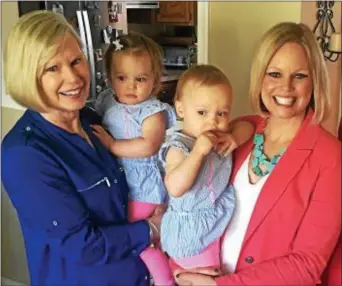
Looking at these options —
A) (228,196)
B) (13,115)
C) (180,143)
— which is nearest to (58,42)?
(180,143)

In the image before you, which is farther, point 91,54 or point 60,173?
point 91,54

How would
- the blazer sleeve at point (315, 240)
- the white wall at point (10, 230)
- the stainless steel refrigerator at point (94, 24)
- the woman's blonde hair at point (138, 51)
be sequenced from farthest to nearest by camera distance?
the white wall at point (10, 230)
the stainless steel refrigerator at point (94, 24)
the woman's blonde hair at point (138, 51)
the blazer sleeve at point (315, 240)

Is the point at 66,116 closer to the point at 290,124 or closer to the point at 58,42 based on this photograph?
the point at 58,42

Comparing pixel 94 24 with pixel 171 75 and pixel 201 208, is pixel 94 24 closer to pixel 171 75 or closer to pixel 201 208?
pixel 171 75

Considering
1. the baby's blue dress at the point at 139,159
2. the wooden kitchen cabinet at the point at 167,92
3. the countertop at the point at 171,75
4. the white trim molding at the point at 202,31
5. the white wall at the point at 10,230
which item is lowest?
the white wall at the point at 10,230

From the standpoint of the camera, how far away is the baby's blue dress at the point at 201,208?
77 centimetres

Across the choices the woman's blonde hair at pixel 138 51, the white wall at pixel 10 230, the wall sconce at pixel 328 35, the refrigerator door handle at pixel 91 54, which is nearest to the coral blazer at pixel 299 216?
the wall sconce at pixel 328 35

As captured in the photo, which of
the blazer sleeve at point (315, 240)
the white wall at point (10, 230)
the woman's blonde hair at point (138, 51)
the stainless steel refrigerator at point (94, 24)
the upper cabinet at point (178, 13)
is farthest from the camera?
the white wall at point (10, 230)

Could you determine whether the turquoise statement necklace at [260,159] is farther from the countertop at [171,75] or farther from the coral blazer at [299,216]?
the countertop at [171,75]

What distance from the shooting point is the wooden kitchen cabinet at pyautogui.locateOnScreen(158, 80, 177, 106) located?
101 centimetres

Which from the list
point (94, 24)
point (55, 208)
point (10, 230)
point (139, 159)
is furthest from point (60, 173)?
point (10, 230)

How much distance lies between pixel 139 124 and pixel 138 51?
120 mm

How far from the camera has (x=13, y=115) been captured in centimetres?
153

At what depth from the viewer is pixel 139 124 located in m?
0.89
